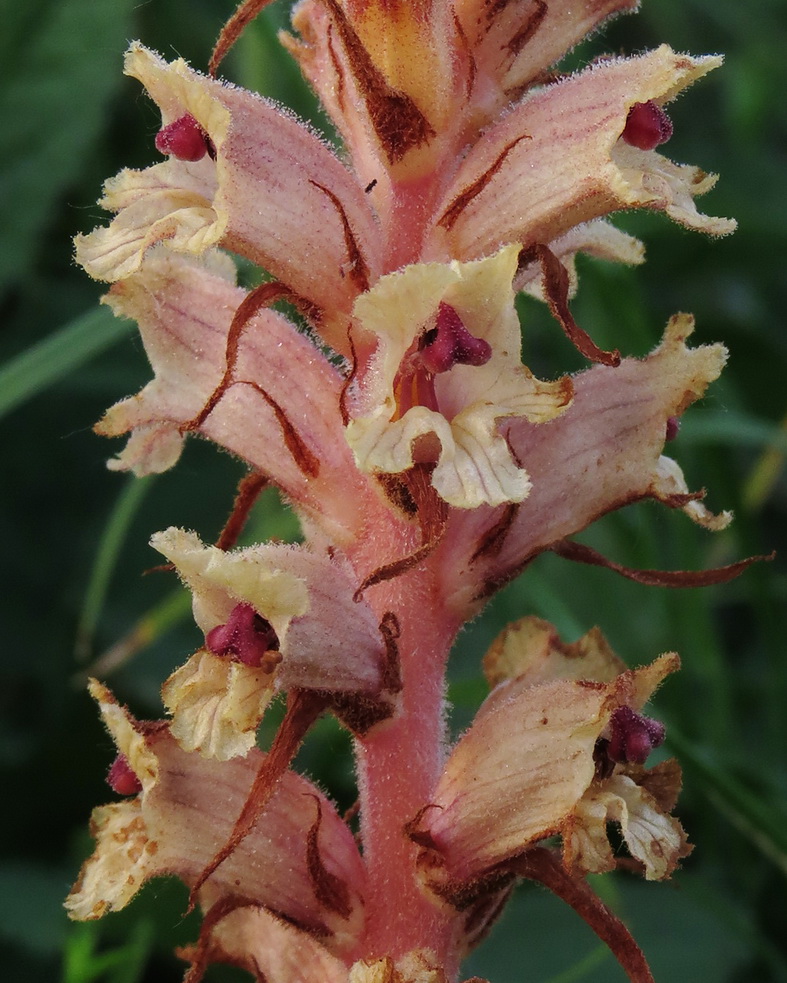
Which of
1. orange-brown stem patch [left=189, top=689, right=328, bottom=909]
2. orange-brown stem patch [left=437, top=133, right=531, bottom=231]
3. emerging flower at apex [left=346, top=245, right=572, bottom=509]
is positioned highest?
orange-brown stem patch [left=437, top=133, right=531, bottom=231]

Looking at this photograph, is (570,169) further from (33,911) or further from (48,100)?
(48,100)

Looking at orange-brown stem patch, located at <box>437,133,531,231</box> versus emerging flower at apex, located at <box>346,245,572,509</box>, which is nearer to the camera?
emerging flower at apex, located at <box>346,245,572,509</box>

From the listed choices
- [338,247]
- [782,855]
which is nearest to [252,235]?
[338,247]

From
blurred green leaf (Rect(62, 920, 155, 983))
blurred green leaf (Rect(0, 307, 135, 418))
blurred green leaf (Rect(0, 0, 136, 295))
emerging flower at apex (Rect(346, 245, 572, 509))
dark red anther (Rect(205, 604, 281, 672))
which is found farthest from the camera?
blurred green leaf (Rect(0, 0, 136, 295))

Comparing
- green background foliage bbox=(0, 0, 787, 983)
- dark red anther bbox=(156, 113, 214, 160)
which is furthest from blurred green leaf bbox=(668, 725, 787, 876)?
dark red anther bbox=(156, 113, 214, 160)

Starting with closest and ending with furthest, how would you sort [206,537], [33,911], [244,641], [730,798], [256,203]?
[244,641], [256,203], [730,798], [33,911], [206,537]

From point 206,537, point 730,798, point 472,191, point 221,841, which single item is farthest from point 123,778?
point 206,537

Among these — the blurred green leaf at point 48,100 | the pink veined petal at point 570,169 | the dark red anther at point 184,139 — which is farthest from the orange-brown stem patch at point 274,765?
the blurred green leaf at point 48,100

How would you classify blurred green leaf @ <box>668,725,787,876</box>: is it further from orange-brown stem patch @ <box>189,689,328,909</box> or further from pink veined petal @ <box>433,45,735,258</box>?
pink veined petal @ <box>433,45,735,258</box>
